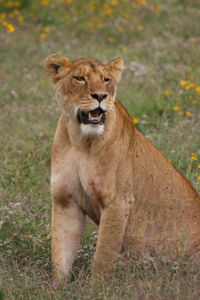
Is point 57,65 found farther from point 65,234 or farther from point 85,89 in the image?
point 65,234

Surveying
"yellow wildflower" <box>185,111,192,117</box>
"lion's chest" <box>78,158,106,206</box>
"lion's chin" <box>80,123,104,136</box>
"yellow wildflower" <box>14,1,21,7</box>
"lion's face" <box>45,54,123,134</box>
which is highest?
"lion's face" <box>45,54,123,134</box>

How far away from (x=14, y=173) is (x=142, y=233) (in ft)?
6.68

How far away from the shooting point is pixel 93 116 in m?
4.53

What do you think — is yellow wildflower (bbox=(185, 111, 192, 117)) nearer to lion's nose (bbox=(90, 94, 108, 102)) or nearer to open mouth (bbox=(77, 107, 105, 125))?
open mouth (bbox=(77, 107, 105, 125))

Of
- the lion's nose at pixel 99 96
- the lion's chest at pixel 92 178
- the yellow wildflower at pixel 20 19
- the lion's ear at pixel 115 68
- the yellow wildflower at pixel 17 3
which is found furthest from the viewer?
the yellow wildflower at pixel 17 3

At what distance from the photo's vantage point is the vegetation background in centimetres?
451

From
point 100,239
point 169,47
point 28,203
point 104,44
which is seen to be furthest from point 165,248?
point 104,44

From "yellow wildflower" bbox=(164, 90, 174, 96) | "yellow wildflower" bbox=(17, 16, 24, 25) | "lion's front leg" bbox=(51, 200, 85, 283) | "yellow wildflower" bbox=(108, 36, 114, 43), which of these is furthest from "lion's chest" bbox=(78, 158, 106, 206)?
"yellow wildflower" bbox=(17, 16, 24, 25)

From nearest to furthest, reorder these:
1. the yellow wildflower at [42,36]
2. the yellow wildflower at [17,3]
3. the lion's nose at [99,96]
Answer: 1. the lion's nose at [99,96]
2. the yellow wildflower at [42,36]
3. the yellow wildflower at [17,3]

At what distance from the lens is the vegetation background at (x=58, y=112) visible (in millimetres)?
4508

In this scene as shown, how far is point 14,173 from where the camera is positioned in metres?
6.75

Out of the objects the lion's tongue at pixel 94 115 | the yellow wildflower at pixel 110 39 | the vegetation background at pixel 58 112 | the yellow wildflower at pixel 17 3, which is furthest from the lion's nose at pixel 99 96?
the yellow wildflower at pixel 17 3

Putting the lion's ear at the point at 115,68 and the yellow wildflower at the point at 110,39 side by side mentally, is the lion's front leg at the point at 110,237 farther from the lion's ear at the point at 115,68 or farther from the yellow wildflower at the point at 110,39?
the yellow wildflower at the point at 110,39

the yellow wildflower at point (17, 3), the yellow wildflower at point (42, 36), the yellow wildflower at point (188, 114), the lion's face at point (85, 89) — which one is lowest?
the yellow wildflower at point (42, 36)
